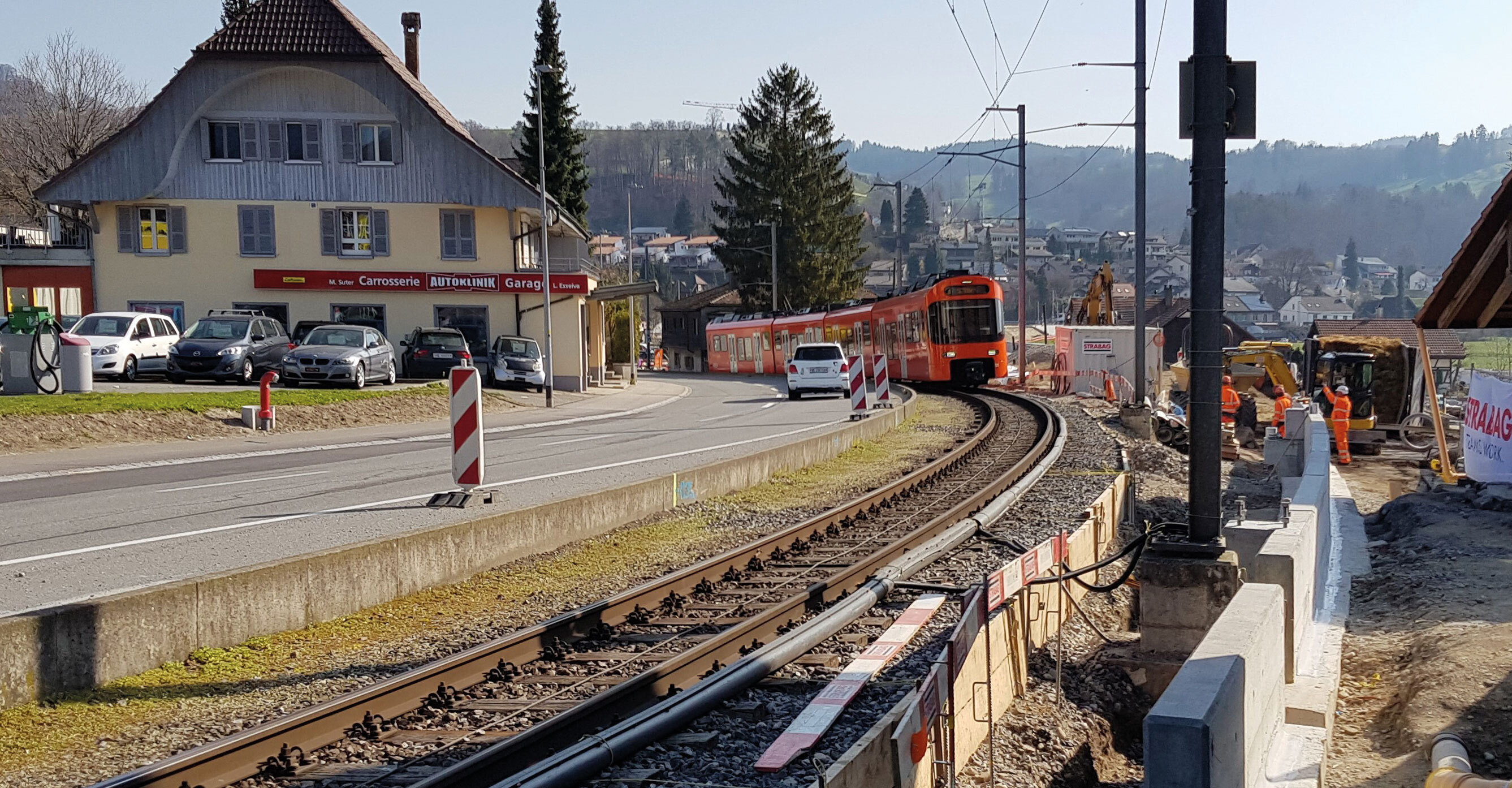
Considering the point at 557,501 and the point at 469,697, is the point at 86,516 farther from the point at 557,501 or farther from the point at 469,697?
the point at 469,697

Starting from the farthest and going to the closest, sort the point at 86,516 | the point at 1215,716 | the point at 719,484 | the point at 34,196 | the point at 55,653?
the point at 34,196, the point at 719,484, the point at 86,516, the point at 55,653, the point at 1215,716

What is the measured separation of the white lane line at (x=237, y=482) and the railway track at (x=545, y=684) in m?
7.09

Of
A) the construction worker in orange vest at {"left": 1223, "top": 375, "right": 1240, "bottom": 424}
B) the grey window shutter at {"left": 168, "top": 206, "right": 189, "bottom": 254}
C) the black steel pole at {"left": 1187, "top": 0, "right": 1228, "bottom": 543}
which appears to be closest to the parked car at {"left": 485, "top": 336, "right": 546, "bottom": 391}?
the grey window shutter at {"left": 168, "top": 206, "right": 189, "bottom": 254}

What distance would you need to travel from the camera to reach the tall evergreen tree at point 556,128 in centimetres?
6406

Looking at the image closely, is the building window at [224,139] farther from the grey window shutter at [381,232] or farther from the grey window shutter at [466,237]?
the grey window shutter at [466,237]

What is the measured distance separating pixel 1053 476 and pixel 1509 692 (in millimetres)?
10137

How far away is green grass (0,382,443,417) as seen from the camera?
64.3ft

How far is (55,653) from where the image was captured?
7117 millimetres

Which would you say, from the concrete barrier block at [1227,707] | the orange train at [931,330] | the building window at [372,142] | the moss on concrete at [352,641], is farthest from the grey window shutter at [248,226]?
the concrete barrier block at [1227,707]

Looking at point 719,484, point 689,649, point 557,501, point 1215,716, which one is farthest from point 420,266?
point 1215,716

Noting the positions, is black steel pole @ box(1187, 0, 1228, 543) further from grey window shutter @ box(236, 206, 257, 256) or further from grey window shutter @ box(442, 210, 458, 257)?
grey window shutter @ box(236, 206, 257, 256)

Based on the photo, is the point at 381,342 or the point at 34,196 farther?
the point at 34,196

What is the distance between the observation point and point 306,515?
514 inches

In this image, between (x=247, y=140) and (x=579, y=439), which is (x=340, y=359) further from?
(x=247, y=140)
